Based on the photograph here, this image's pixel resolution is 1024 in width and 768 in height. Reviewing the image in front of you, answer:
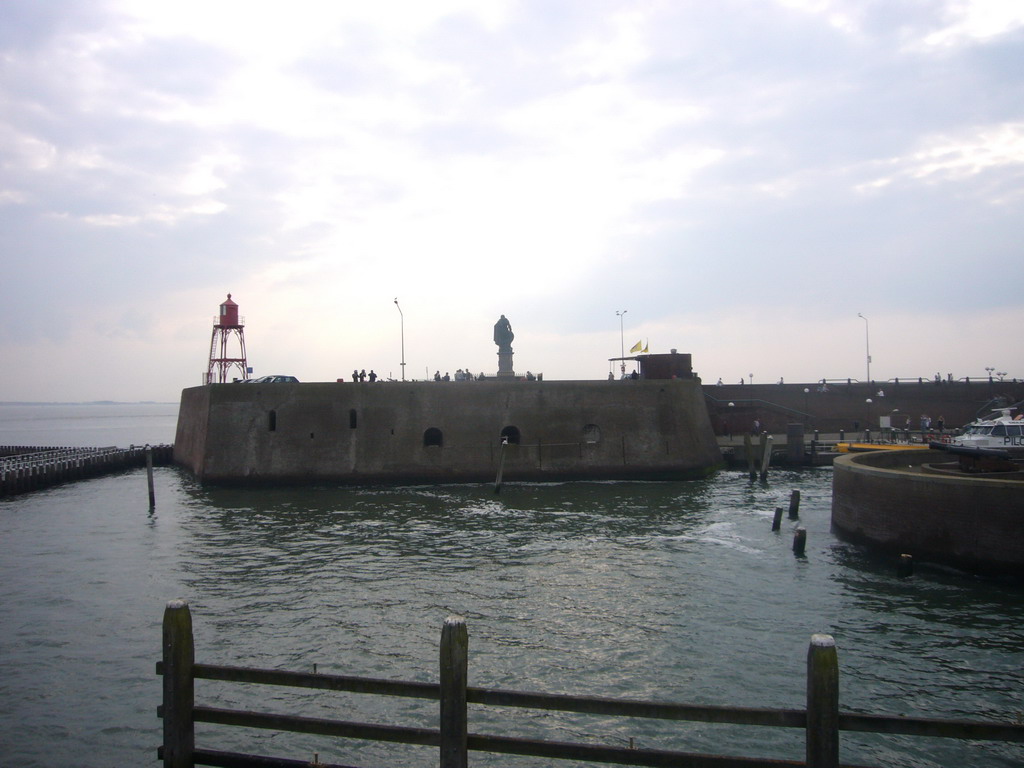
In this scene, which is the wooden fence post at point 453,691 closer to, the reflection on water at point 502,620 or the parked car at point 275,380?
the reflection on water at point 502,620

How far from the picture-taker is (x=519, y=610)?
15.3 m

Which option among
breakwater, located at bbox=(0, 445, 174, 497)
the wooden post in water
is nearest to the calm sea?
the wooden post in water

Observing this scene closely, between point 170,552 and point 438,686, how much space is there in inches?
711

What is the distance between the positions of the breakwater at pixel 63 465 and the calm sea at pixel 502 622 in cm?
1087

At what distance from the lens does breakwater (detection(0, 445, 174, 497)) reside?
35.3m

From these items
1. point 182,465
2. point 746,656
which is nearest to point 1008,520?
point 746,656

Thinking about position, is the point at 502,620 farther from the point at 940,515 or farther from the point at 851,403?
the point at 851,403

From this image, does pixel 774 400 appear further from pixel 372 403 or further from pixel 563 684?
pixel 563 684

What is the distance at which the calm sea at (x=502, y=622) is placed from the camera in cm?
1028

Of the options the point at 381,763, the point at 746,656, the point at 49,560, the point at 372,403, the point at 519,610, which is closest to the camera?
the point at 381,763

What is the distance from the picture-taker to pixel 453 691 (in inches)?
232

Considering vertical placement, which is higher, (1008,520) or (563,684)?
(1008,520)

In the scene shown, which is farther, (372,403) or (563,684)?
(372,403)

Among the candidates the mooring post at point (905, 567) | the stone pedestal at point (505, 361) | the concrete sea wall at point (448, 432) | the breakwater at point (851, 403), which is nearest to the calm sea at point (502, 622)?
the mooring post at point (905, 567)
